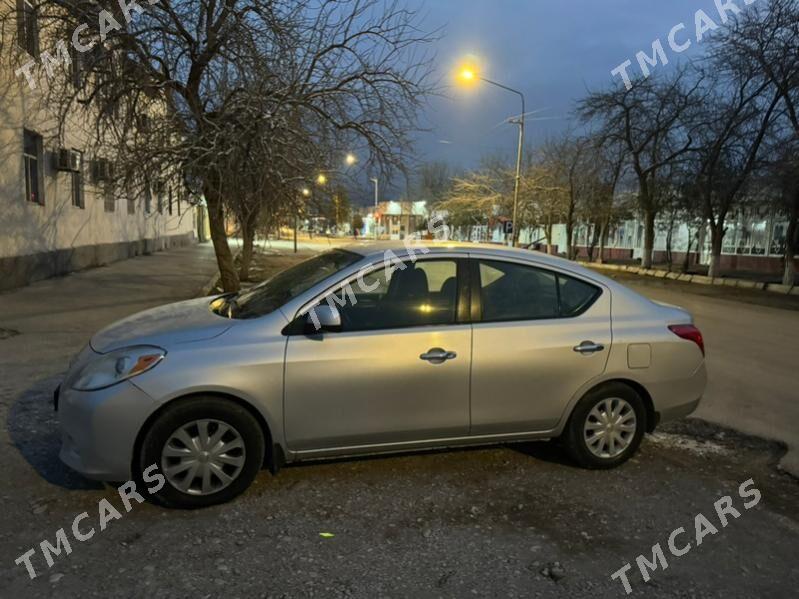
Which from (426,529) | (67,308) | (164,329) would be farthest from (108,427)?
(67,308)

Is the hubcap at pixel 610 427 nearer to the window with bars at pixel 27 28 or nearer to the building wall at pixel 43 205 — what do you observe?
the building wall at pixel 43 205

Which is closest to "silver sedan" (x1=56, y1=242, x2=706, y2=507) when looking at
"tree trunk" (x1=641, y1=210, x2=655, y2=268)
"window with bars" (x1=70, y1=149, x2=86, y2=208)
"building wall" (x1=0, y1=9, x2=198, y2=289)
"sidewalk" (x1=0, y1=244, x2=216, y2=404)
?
"sidewalk" (x1=0, y1=244, x2=216, y2=404)

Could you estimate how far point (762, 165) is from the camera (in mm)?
21094

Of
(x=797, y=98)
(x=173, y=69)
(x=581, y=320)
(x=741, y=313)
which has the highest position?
(x=797, y=98)

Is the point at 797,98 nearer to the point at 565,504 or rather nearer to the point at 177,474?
the point at 565,504

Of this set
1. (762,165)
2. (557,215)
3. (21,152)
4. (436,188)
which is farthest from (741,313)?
(436,188)

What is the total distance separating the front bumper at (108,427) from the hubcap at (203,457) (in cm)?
21

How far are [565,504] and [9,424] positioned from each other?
441 cm

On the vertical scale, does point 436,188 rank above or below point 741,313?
above

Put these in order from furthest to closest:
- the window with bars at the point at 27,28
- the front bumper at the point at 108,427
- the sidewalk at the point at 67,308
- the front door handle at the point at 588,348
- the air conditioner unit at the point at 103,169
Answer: the air conditioner unit at the point at 103,169 < the window with bars at the point at 27,28 < the sidewalk at the point at 67,308 < the front door handle at the point at 588,348 < the front bumper at the point at 108,427

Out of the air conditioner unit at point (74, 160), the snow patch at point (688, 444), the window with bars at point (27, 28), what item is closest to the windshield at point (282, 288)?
the snow patch at point (688, 444)

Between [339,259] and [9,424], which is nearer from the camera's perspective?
[339,259]

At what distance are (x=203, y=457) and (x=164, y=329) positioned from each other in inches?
33.0

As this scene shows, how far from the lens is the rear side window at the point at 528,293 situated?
13.5 feet
